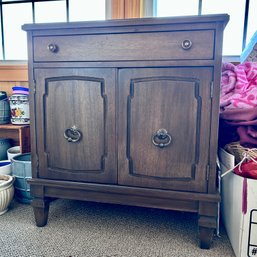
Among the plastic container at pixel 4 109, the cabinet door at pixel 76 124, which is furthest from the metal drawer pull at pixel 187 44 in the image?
the plastic container at pixel 4 109

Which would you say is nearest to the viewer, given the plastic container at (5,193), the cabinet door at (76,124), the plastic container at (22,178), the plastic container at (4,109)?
the cabinet door at (76,124)

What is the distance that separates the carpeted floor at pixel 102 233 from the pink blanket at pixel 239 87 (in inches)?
22.3

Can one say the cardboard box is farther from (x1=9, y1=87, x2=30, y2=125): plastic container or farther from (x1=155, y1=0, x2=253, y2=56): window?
(x1=9, y1=87, x2=30, y2=125): plastic container

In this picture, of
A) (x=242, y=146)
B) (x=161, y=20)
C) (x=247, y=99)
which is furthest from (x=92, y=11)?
(x=242, y=146)

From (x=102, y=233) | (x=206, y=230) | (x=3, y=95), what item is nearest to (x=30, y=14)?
(x=3, y=95)

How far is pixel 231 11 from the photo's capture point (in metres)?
1.56

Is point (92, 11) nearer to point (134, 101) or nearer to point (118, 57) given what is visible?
point (118, 57)

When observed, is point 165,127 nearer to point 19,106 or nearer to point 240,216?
point 240,216

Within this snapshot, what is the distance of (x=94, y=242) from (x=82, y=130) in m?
0.46

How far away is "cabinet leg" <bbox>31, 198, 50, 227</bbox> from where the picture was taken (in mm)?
1103

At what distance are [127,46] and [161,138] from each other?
1.24ft

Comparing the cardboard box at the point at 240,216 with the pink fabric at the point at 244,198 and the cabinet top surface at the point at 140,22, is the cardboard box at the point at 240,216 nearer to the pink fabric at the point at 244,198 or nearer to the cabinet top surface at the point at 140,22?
the pink fabric at the point at 244,198

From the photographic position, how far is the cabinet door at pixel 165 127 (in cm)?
92

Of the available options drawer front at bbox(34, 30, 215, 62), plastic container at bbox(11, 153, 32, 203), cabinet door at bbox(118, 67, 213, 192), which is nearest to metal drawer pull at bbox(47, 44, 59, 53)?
drawer front at bbox(34, 30, 215, 62)
